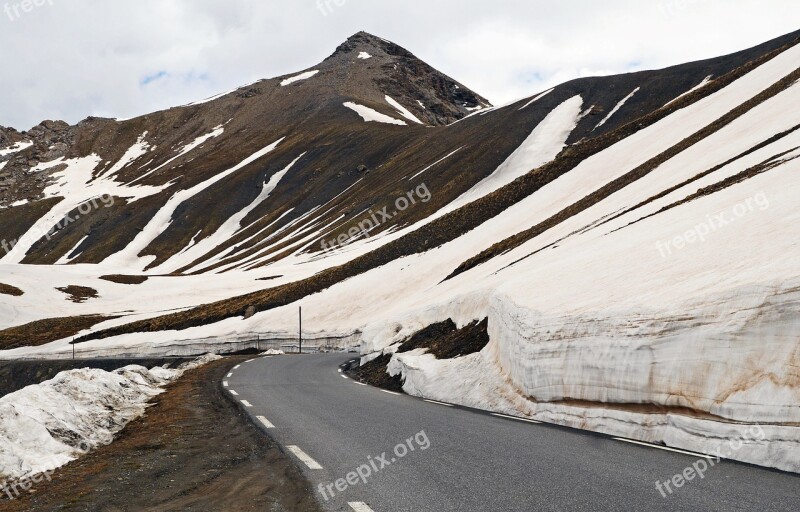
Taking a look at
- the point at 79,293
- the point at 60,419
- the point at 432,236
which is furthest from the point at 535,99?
the point at 60,419

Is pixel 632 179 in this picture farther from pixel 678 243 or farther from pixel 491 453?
pixel 491 453

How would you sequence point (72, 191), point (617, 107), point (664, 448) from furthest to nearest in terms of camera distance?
point (72, 191), point (617, 107), point (664, 448)

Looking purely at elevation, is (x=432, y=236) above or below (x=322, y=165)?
below

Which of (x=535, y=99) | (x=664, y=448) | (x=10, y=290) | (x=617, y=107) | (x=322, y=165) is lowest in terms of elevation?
(x=664, y=448)

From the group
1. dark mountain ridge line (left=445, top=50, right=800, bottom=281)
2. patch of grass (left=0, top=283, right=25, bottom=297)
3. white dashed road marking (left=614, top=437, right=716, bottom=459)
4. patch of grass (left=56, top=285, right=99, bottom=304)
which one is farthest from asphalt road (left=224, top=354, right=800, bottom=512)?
patch of grass (left=0, top=283, right=25, bottom=297)

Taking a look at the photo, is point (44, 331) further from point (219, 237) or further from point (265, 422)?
point (265, 422)

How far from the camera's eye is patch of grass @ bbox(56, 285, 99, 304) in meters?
78.0

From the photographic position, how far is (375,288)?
163ft

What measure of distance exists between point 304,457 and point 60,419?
4.92 m

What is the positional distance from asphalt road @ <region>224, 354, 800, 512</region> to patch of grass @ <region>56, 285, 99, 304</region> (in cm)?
7477

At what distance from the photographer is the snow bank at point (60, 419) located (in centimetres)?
905

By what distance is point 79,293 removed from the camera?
79.9m

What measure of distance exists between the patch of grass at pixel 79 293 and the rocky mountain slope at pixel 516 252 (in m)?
0.31

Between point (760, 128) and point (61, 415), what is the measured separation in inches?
1374
